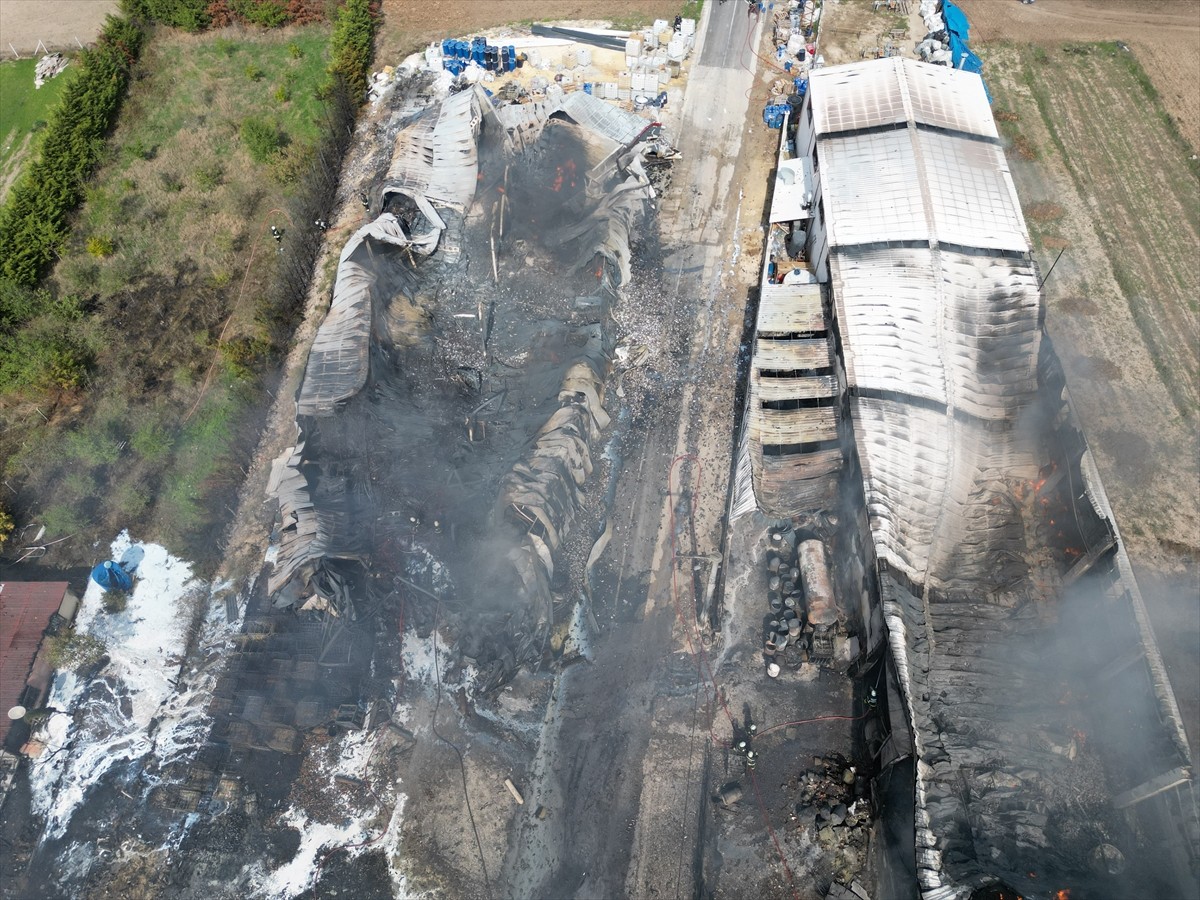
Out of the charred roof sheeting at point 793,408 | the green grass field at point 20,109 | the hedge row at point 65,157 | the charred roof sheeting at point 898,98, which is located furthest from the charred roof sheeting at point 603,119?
the green grass field at point 20,109

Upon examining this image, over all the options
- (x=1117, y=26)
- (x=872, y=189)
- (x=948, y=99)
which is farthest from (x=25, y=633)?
(x=1117, y=26)

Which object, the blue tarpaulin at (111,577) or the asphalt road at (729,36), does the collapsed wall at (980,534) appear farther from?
the blue tarpaulin at (111,577)

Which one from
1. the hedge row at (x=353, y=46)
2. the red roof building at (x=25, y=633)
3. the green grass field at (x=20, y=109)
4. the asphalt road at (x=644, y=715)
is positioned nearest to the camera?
the asphalt road at (x=644, y=715)

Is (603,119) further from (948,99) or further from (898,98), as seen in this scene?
(948,99)

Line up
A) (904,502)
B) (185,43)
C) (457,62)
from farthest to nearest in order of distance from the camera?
1. (185,43)
2. (457,62)
3. (904,502)

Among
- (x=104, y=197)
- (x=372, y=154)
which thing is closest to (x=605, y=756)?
(x=372, y=154)

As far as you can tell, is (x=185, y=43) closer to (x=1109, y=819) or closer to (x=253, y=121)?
(x=253, y=121)

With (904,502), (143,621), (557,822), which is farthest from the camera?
(143,621)
